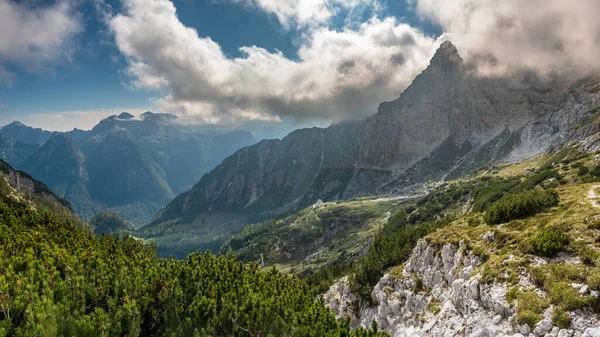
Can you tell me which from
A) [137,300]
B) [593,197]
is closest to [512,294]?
[593,197]

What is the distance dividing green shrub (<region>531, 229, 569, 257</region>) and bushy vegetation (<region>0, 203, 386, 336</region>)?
2219cm

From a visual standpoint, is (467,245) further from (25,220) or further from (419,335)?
(25,220)

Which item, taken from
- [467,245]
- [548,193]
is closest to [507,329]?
[467,245]

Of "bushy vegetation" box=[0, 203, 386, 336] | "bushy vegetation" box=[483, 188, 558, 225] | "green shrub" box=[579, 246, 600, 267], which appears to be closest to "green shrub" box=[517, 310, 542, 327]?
"green shrub" box=[579, 246, 600, 267]

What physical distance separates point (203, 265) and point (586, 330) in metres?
36.6

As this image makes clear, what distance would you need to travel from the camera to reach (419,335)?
139ft

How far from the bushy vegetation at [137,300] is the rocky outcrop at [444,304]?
14.2 meters

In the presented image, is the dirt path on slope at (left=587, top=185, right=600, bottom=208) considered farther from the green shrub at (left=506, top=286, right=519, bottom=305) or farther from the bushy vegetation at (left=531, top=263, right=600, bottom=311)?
the green shrub at (left=506, top=286, right=519, bottom=305)

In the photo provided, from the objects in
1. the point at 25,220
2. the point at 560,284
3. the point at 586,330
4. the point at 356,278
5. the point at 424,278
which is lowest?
the point at 356,278

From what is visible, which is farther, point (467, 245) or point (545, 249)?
point (467, 245)

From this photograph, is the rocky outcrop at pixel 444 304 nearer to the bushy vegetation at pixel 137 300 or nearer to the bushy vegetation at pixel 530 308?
the bushy vegetation at pixel 530 308

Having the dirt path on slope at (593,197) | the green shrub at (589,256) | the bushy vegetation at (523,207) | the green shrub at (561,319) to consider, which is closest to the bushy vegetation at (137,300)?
the green shrub at (561,319)

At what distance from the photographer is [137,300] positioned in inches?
1132

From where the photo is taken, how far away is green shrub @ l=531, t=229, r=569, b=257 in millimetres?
34938
